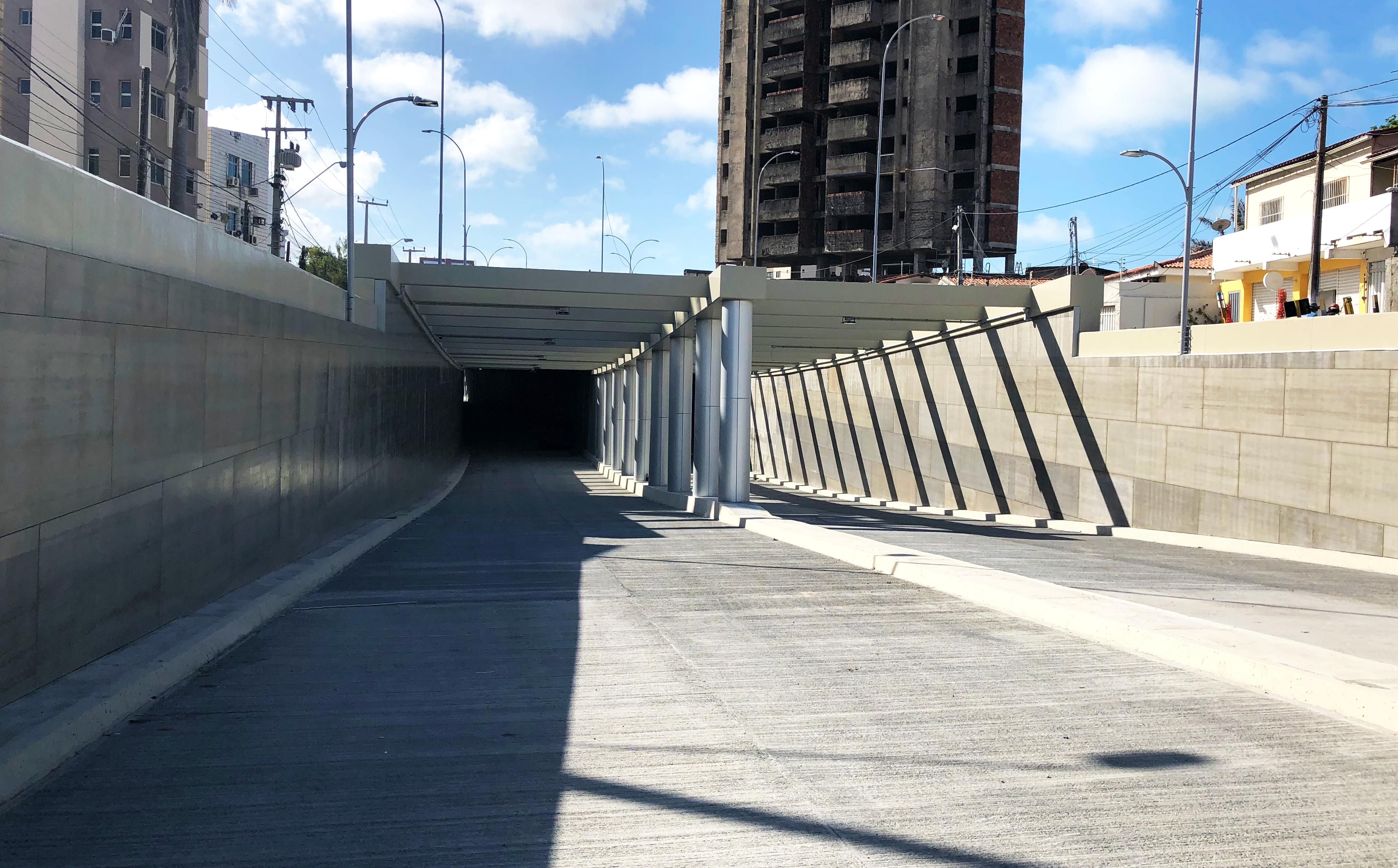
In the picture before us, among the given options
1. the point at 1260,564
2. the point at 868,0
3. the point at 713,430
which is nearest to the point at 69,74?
the point at 713,430

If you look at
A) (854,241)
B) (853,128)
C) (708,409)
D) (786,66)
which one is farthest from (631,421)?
(786,66)

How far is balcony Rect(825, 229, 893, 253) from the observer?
77312mm

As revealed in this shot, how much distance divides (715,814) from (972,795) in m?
1.28

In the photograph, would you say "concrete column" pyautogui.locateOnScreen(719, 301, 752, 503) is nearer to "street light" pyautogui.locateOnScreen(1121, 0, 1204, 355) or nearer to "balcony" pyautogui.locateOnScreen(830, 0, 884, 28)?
"street light" pyautogui.locateOnScreen(1121, 0, 1204, 355)

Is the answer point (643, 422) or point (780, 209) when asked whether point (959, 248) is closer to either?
point (643, 422)

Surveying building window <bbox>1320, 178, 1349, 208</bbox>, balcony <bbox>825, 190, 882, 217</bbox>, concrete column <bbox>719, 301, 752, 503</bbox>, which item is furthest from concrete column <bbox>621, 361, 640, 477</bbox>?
balcony <bbox>825, 190, 882, 217</bbox>

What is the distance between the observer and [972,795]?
202 inches

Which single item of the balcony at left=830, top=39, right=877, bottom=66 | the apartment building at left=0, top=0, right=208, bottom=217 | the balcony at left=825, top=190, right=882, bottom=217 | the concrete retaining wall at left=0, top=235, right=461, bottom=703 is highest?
the balcony at left=830, top=39, right=877, bottom=66

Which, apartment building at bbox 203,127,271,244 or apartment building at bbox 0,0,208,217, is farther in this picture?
apartment building at bbox 203,127,271,244

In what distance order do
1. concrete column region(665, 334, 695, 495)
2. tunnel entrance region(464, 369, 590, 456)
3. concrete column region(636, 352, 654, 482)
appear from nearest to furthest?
1. concrete column region(665, 334, 695, 495)
2. concrete column region(636, 352, 654, 482)
3. tunnel entrance region(464, 369, 590, 456)

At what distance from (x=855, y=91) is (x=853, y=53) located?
2.85m

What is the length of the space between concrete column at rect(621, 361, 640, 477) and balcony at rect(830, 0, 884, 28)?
4090 cm

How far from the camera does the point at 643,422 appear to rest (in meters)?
44.8

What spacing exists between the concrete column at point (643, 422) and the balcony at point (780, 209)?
131 feet
